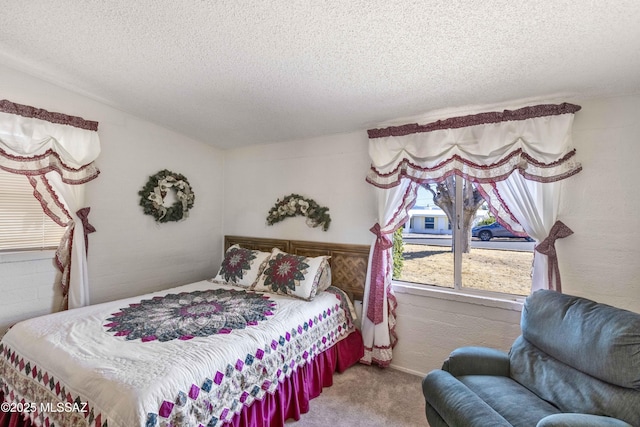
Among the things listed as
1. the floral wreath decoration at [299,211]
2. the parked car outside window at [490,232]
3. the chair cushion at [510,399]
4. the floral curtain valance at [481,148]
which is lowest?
the chair cushion at [510,399]

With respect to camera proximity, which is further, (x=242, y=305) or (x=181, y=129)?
(x=181, y=129)

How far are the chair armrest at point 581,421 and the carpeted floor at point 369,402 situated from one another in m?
0.98

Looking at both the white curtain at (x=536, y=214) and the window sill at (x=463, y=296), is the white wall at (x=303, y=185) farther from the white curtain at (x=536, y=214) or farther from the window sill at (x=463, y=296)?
the white curtain at (x=536, y=214)

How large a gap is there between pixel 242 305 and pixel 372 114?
1959 millimetres

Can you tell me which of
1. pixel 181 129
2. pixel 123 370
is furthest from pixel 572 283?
pixel 181 129

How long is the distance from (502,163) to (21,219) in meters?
3.78

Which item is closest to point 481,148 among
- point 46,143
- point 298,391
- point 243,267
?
point 298,391

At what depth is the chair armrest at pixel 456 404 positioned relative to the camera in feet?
4.45

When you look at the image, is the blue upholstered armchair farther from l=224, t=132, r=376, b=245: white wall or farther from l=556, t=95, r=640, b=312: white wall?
l=224, t=132, r=376, b=245: white wall

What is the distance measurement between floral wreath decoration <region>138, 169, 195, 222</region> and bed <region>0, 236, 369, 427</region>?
0.89 m

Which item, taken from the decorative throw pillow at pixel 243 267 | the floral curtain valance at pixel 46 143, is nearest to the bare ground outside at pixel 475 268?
the decorative throw pillow at pixel 243 267

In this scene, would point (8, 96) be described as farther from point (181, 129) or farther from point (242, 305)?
point (242, 305)

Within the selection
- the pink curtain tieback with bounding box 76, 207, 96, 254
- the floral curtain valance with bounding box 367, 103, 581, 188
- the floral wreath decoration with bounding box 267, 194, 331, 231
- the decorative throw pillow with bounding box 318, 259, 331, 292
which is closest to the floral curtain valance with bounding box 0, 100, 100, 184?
the pink curtain tieback with bounding box 76, 207, 96, 254

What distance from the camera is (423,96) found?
2.24 metres
